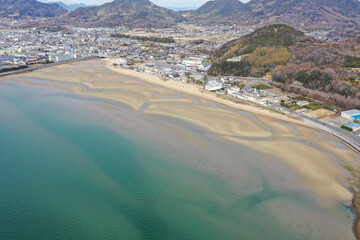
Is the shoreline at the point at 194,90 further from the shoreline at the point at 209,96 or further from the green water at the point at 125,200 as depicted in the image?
the green water at the point at 125,200

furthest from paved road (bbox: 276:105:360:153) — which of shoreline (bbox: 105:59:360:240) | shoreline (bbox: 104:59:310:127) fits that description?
shoreline (bbox: 104:59:310:127)

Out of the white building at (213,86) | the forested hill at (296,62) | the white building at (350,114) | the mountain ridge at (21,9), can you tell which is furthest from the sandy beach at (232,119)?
the mountain ridge at (21,9)

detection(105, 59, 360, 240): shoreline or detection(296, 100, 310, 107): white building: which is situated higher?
detection(296, 100, 310, 107): white building

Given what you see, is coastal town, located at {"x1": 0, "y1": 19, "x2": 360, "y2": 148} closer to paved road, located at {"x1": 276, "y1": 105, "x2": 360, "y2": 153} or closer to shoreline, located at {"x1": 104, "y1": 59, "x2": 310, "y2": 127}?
paved road, located at {"x1": 276, "y1": 105, "x2": 360, "y2": 153}

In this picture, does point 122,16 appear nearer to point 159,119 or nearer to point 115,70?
point 115,70

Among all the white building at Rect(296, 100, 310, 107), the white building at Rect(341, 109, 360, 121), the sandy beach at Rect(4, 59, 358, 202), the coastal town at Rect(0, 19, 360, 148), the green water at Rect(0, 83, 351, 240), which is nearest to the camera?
the green water at Rect(0, 83, 351, 240)

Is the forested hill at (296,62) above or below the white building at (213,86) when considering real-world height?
above

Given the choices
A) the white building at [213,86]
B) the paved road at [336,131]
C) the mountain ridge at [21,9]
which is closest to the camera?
the paved road at [336,131]

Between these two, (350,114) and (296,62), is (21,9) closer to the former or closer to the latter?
(296,62)

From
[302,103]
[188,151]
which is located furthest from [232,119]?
[302,103]
